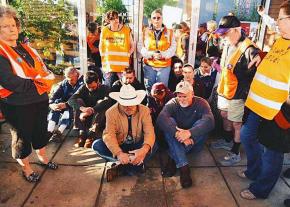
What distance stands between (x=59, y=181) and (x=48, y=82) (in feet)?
4.33

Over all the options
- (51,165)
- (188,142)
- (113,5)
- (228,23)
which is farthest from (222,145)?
(113,5)

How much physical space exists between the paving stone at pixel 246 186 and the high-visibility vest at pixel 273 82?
1.14m

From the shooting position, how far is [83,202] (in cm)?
335

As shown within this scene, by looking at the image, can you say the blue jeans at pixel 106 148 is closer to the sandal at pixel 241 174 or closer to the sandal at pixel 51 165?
the sandal at pixel 51 165

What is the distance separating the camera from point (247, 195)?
342 cm

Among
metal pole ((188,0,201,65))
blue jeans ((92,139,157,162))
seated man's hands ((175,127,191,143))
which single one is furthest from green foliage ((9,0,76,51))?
seated man's hands ((175,127,191,143))

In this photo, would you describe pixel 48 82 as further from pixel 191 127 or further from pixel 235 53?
pixel 235 53

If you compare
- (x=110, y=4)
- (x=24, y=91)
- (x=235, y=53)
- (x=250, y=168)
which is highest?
(x=110, y=4)

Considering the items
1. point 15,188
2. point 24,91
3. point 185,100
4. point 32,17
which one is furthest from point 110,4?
point 15,188

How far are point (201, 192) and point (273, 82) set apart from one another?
1.64 metres

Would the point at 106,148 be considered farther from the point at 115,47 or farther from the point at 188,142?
the point at 115,47

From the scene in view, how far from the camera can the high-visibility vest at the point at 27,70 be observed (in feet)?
9.82

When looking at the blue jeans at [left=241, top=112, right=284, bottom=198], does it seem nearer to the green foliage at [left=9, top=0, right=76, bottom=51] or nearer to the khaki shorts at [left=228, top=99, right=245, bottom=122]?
the khaki shorts at [left=228, top=99, right=245, bottom=122]

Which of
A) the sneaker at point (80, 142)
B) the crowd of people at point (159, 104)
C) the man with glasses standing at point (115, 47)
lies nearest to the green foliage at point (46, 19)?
the man with glasses standing at point (115, 47)
